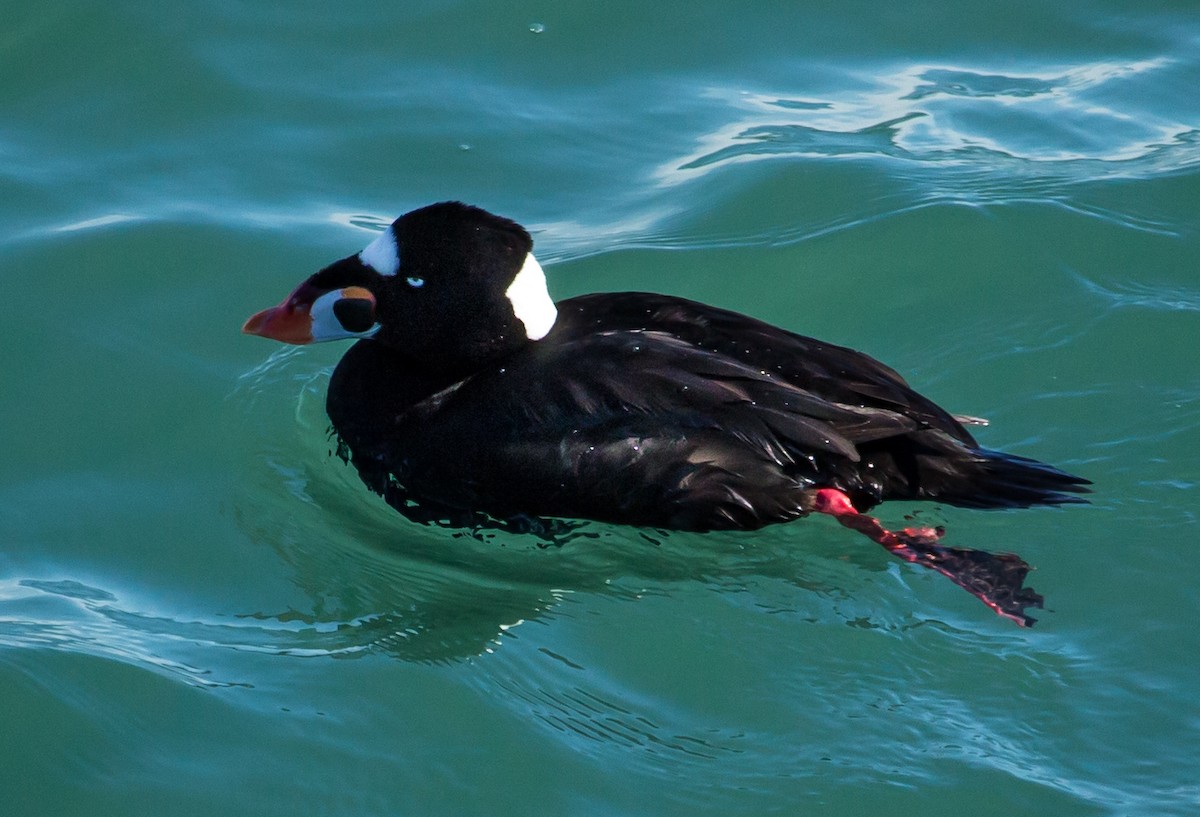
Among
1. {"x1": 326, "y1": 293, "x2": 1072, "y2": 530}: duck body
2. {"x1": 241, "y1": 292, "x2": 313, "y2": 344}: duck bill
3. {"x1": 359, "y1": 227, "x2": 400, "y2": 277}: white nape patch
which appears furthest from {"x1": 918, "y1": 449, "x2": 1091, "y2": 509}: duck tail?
{"x1": 241, "y1": 292, "x2": 313, "y2": 344}: duck bill

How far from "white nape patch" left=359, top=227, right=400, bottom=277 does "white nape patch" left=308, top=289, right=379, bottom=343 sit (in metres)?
0.16

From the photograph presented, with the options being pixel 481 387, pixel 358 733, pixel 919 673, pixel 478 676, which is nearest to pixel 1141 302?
pixel 919 673

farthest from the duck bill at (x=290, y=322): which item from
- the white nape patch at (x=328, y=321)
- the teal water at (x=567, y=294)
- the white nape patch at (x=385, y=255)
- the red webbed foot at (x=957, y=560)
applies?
the red webbed foot at (x=957, y=560)

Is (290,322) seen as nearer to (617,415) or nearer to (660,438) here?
(617,415)

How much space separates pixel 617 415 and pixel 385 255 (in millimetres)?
931

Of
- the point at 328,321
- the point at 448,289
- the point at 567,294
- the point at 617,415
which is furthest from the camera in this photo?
the point at 567,294

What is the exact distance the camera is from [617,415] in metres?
4.16

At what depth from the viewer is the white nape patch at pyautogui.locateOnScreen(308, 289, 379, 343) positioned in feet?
15.1

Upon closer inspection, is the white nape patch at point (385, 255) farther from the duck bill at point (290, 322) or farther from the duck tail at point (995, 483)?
the duck tail at point (995, 483)

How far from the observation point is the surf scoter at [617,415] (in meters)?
4.16

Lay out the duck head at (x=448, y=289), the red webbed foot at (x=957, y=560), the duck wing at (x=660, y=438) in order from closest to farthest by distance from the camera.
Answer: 1. the red webbed foot at (x=957, y=560)
2. the duck wing at (x=660, y=438)
3. the duck head at (x=448, y=289)

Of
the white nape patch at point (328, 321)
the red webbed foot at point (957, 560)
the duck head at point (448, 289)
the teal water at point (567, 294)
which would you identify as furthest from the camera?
the white nape patch at point (328, 321)

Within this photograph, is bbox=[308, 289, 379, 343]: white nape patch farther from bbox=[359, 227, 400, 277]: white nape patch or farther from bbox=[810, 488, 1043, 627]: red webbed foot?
bbox=[810, 488, 1043, 627]: red webbed foot

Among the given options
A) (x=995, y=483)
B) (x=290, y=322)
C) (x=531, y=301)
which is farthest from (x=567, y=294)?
(x=995, y=483)
